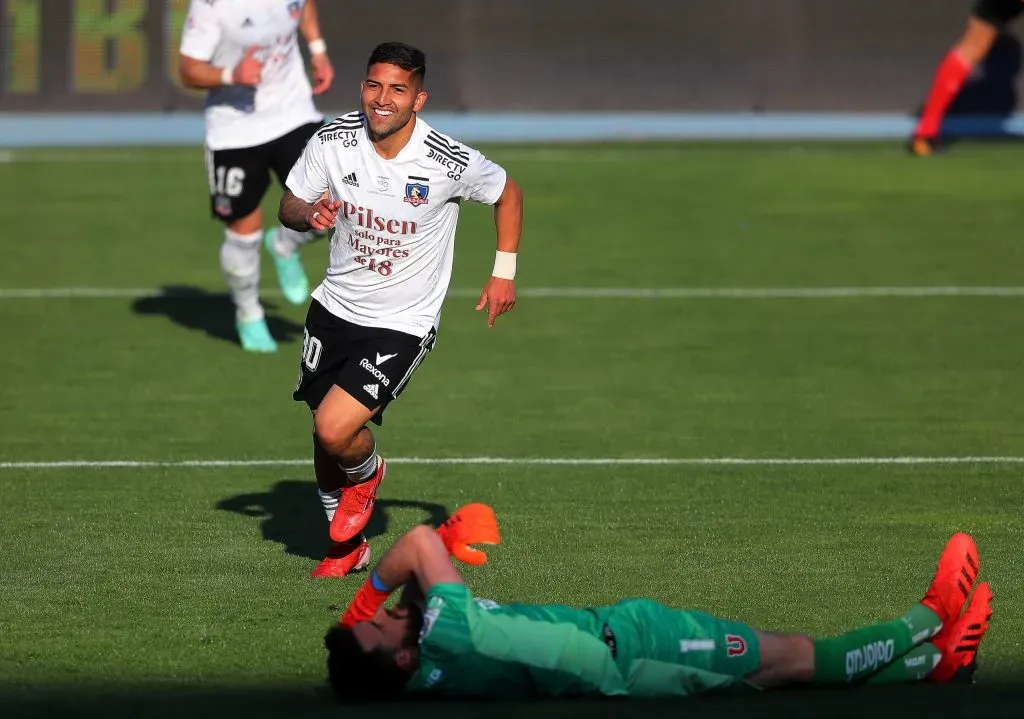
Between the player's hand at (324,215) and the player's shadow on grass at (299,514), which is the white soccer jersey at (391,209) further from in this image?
the player's shadow on grass at (299,514)

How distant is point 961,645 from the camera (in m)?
6.26

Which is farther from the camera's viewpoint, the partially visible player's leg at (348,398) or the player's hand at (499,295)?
the player's hand at (499,295)

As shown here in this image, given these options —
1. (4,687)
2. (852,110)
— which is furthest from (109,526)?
(852,110)

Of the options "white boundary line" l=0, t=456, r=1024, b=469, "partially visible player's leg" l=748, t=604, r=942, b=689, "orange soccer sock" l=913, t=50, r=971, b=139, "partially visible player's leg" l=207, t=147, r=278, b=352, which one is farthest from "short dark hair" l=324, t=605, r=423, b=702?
"orange soccer sock" l=913, t=50, r=971, b=139

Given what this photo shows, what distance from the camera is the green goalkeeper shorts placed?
591cm

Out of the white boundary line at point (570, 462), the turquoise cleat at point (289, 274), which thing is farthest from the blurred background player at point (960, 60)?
the white boundary line at point (570, 462)

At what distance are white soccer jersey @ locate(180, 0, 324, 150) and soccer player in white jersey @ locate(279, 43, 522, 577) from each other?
428 centimetres

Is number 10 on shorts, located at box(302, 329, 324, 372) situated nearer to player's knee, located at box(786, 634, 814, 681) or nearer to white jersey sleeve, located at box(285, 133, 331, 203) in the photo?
white jersey sleeve, located at box(285, 133, 331, 203)

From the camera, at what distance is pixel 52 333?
12727 millimetres

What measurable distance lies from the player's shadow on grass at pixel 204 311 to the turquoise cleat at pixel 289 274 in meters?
0.25

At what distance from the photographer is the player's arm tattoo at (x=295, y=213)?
7379 mm

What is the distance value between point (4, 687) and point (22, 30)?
646 inches

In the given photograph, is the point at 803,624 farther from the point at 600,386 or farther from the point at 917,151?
the point at 917,151

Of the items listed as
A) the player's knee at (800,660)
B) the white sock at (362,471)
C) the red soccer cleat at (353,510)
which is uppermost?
the player's knee at (800,660)
